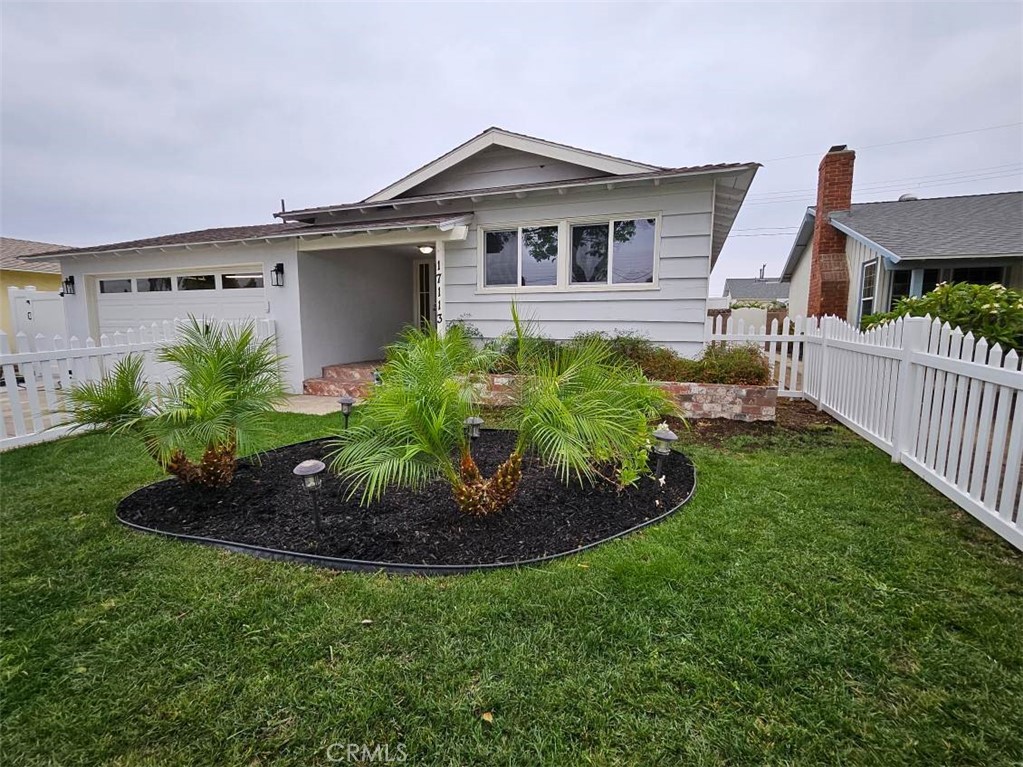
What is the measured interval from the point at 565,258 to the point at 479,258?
5.24 feet

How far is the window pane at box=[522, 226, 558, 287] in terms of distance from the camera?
7844 mm

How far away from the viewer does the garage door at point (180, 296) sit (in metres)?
9.17

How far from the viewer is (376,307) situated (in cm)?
1072

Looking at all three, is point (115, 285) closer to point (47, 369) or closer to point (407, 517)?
point (47, 369)

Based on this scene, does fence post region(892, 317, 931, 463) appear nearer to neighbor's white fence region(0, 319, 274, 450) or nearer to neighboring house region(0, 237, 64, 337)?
neighbor's white fence region(0, 319, 274, 450)

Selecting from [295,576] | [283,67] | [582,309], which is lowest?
[295,576]

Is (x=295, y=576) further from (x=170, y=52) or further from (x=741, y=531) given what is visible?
(x=170, y=52)

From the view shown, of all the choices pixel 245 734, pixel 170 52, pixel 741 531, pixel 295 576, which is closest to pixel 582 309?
pixel 741 531

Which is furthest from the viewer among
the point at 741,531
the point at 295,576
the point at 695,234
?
the point at 695,234

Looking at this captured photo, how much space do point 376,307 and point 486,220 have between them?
3.96 metres

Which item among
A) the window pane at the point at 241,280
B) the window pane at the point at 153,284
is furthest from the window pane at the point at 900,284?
the window pane at the point at 153,284

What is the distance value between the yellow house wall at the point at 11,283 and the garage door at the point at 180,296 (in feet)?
21.8

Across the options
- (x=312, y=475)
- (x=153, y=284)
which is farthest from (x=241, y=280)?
(x=312, y=475)

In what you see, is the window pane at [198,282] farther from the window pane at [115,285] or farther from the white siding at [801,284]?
the white siding at [801,284]
